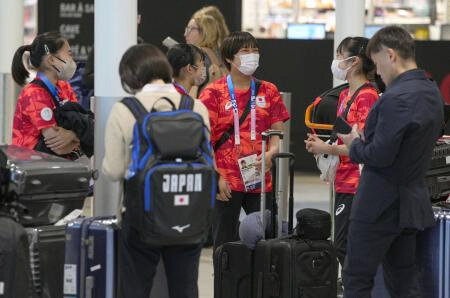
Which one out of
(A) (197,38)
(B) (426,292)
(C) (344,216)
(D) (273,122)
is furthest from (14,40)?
(B) (426,292)

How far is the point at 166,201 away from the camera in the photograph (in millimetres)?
4965

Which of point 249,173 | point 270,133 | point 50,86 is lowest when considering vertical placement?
point 249,173

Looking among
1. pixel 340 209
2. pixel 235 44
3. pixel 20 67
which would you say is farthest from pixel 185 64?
pixel 340 209

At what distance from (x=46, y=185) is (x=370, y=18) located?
29.1ft

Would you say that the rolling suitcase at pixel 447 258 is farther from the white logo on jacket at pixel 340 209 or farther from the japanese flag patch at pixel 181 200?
the japanese flag patch at pixel 181 200

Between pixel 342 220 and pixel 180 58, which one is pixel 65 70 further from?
pixel 342 220

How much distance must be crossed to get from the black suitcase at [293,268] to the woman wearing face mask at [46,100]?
1403 mm

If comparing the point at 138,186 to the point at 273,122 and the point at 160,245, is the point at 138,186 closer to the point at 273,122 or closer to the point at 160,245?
the point at 160,245

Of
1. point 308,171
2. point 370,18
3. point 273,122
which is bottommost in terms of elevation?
point 308,171

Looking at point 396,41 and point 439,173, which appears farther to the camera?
point 439,173

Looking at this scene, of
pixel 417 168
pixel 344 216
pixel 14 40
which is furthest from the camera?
pixel 14 40

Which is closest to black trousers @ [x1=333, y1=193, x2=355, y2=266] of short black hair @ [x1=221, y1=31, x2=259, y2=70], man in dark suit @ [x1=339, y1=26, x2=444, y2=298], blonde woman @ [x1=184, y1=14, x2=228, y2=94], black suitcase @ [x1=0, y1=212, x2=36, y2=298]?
man in dark suit @ [x1=339, y1=26, x2=444, y2=298]

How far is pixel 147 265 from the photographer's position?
5.15 meters

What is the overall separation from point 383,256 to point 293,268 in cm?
56
